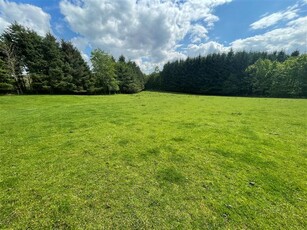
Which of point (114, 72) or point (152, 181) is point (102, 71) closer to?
point (114, 72)

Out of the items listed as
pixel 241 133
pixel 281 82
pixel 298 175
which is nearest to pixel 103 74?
pixel 241 133

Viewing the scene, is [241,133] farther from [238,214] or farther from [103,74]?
[103,74]

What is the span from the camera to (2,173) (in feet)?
15.1

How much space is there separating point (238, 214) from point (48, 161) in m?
5.71

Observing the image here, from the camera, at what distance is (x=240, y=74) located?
5788 cm

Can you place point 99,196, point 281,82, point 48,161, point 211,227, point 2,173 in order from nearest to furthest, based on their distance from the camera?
point 211,227 → point 99,196 → point 2,173 → point 48,161 → point 281,82

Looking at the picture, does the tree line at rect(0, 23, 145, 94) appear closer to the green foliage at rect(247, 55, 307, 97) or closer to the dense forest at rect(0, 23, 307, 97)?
the dense forest at rect(0, 23, 307, 97)

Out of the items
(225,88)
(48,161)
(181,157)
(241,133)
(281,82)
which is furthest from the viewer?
(225,88)

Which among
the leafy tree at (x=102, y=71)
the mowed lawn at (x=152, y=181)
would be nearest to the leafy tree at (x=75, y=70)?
the leafy tree at (x=102, y=71)

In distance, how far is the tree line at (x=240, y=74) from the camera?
42688mm

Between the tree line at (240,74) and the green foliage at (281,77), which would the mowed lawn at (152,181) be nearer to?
the green foliage at (281,77)

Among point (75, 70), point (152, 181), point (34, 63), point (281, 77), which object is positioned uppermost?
point (34, 63)

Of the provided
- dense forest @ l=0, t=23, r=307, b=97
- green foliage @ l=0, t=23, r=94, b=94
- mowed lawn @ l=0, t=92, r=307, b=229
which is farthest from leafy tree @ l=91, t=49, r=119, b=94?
mowed lawn @ l=0, t=92, r=307, b=229

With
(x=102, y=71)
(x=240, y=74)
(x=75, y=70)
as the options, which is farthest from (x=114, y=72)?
(x=240, y=74)
